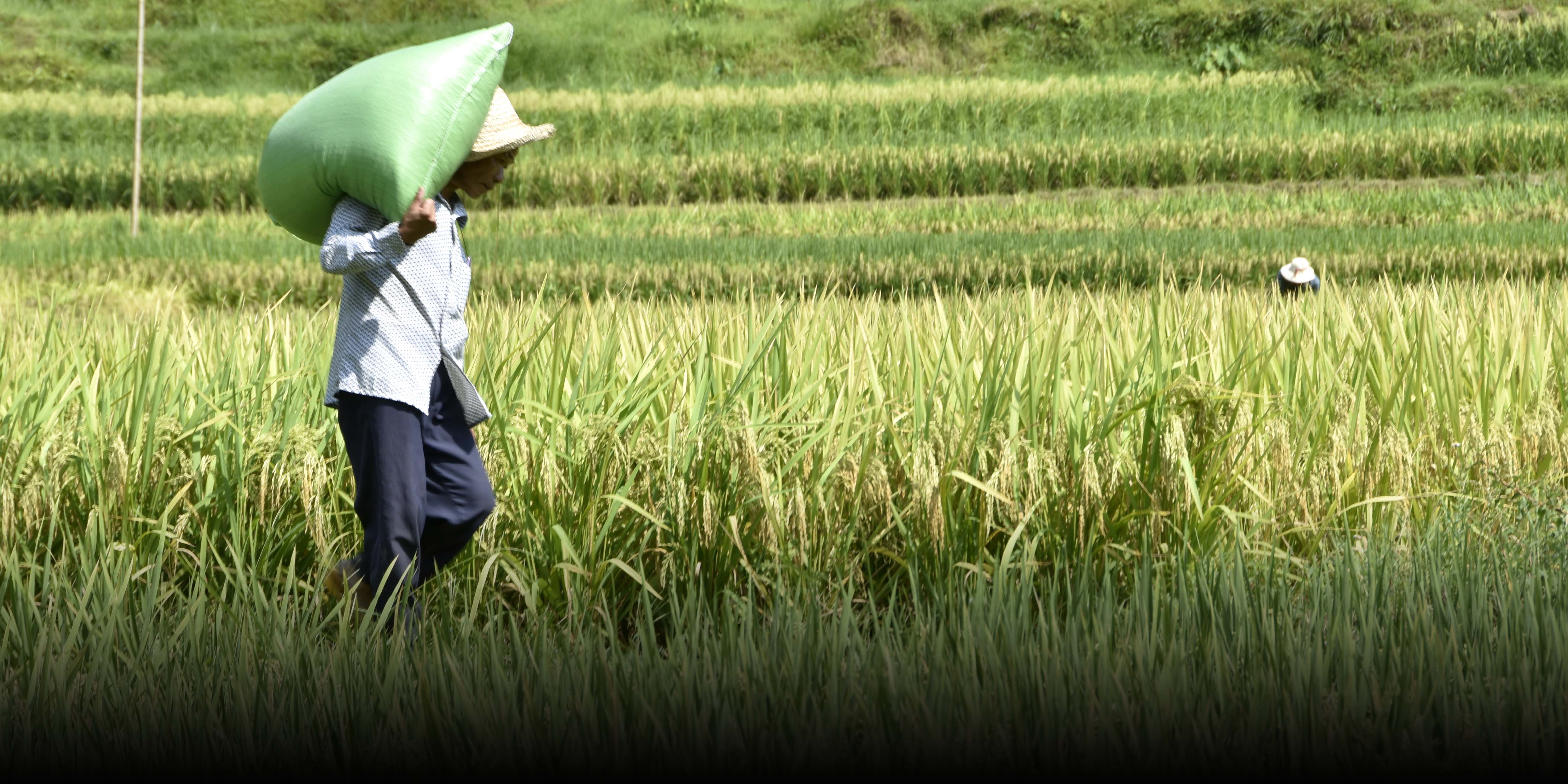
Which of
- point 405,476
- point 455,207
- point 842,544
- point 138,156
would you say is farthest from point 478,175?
point 138,156

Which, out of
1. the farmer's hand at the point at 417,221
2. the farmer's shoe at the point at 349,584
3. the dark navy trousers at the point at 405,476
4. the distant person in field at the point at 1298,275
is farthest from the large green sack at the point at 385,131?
the distant person in field at the point at 1298,275

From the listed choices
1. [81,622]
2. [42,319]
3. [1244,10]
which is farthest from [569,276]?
[1244,10]

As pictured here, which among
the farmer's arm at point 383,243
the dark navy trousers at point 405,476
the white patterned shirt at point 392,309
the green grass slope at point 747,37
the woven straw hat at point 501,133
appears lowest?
the dark navy trousers at point 405,476

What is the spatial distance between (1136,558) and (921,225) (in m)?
10.6

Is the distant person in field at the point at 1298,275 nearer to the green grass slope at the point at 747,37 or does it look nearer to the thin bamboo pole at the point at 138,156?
the thin bamboo pole at the point at 138,156

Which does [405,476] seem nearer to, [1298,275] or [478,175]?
[478,175]

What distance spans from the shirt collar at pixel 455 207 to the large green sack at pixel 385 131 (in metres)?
0.09

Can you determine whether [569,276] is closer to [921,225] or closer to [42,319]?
[921,225]

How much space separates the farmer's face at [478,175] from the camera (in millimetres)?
2791

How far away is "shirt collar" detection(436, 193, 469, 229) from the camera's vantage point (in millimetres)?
2754

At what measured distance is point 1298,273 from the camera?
6645 mm

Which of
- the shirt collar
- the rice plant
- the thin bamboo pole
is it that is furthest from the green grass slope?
the shirt collar

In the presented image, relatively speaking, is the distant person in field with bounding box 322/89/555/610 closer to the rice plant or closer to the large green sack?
the large green sack

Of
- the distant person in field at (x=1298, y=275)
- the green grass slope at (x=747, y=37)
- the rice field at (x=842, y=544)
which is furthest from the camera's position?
the green grass slope at (x=747, y=37)
